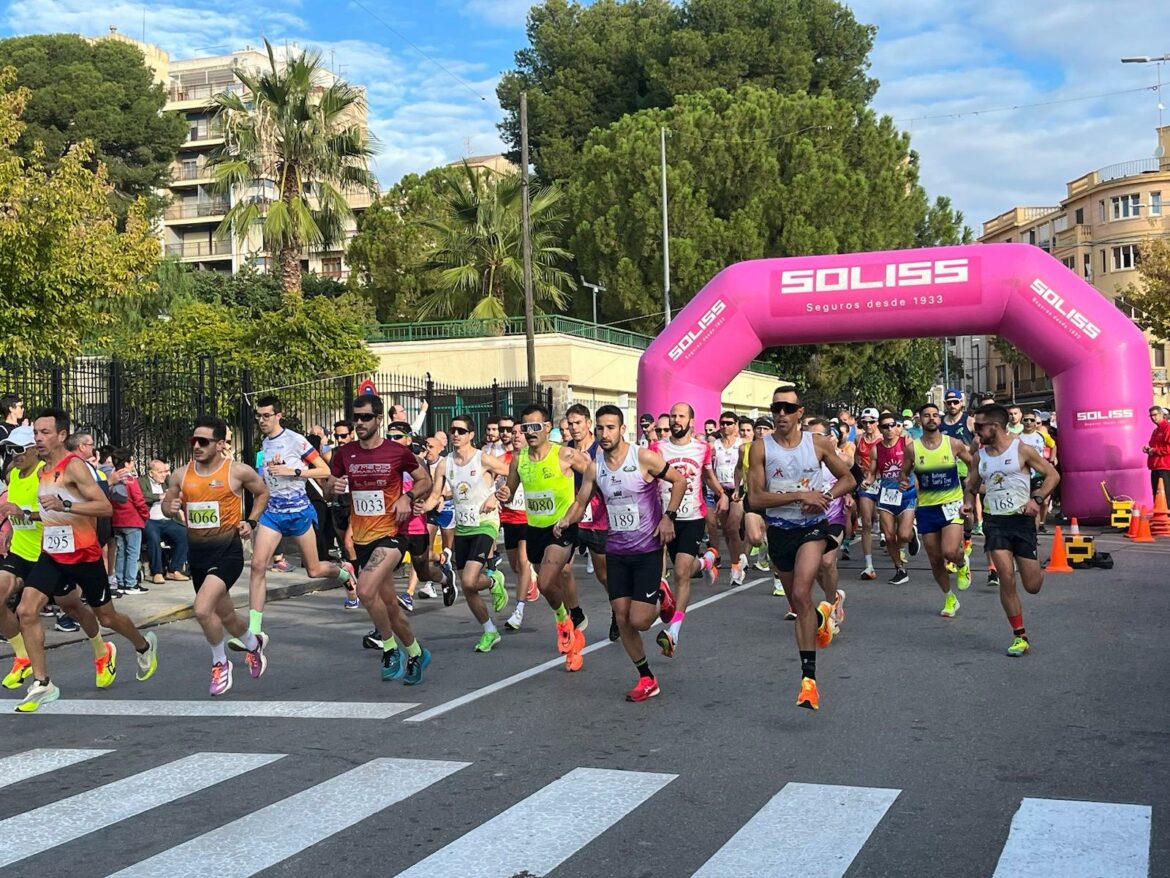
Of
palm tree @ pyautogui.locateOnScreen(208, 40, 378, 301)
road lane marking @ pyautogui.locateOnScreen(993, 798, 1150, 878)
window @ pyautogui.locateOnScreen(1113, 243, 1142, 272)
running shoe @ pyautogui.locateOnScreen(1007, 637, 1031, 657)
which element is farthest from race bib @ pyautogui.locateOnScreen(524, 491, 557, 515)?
window @ pyautogui.locateOnScreen(1113, 243, 1142, 272)

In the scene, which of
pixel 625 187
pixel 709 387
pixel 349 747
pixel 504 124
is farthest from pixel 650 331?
pixel 349 747

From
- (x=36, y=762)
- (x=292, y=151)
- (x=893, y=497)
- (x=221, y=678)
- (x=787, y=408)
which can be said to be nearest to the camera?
(x=36, y=762)

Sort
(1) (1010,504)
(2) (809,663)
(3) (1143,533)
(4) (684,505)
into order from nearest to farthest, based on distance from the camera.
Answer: (2) (809,663), (1) (1010,504), (4) (684,505), (3) (1143,533)

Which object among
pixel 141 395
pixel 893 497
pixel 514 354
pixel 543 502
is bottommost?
pixel 893 497

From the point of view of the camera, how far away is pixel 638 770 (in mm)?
6223

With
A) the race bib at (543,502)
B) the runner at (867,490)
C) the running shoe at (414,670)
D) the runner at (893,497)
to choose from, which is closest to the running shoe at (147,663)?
the running shoe at (414,670)

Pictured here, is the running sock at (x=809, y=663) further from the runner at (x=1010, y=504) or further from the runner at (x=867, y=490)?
the runner at (x=867, y=490)

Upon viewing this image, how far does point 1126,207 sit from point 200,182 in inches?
1987

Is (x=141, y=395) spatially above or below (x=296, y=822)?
above

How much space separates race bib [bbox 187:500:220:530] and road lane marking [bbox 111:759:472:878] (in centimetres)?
280

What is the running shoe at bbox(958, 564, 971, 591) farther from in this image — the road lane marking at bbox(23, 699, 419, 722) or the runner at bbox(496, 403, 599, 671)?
the road lane marking at bbox(23, 699, 419, 722)

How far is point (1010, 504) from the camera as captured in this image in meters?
9.77

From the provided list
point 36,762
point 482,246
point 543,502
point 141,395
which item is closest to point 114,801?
point 36,762

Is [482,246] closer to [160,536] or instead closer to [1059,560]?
[160,536]
